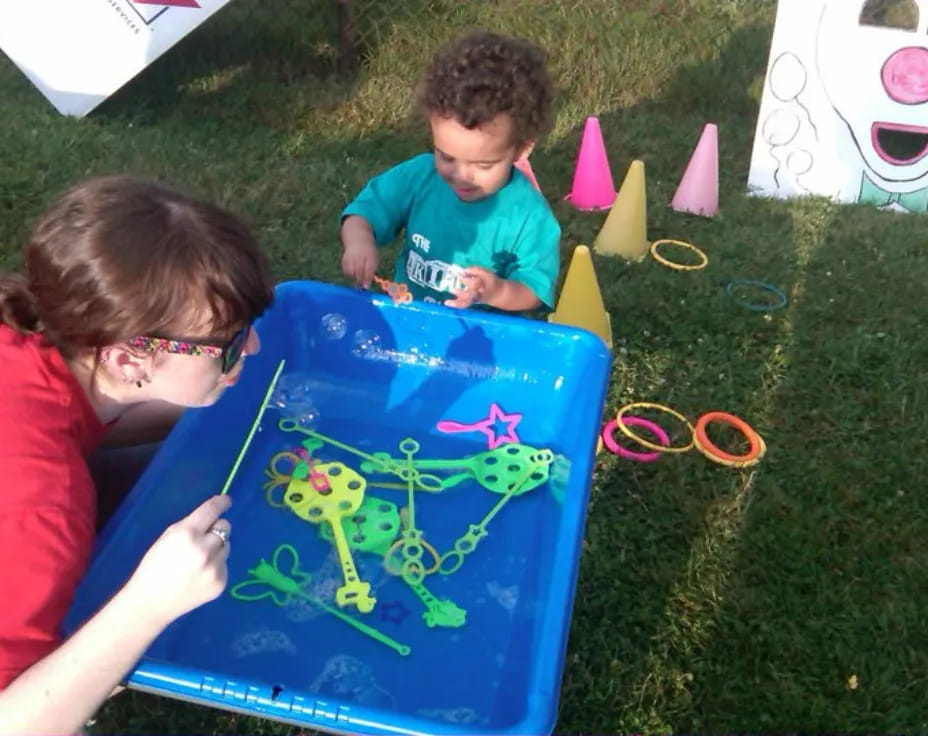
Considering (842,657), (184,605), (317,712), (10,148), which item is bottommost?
(842,657)

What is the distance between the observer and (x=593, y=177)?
10.5 feet

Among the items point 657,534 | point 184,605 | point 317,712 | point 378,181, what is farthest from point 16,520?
point 657,534

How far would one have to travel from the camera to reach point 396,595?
140 centimetres

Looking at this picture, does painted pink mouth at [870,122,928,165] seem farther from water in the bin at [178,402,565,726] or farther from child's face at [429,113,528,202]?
water in the bin at [178,402,565,726]

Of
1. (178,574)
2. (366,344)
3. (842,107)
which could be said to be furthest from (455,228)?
(842,107)

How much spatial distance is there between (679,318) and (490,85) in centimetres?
109

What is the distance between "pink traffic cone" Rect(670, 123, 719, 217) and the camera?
10.4 ft

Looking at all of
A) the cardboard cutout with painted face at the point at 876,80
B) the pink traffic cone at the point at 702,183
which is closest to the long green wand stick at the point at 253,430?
the pink traffic cone at the point at 702,183

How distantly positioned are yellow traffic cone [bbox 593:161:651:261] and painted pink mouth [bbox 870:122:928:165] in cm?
100

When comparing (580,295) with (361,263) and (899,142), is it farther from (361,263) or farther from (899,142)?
(899,142)

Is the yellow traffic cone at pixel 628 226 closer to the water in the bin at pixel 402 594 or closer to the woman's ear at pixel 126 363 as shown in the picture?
the water in the bin at pixel 402 594

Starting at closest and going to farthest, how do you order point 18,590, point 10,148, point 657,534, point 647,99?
point 18,590 → point 657,534 → point 10,148 → point 647,99

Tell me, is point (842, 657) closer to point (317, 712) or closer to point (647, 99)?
point (317, 712)

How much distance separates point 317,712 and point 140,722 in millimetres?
668
